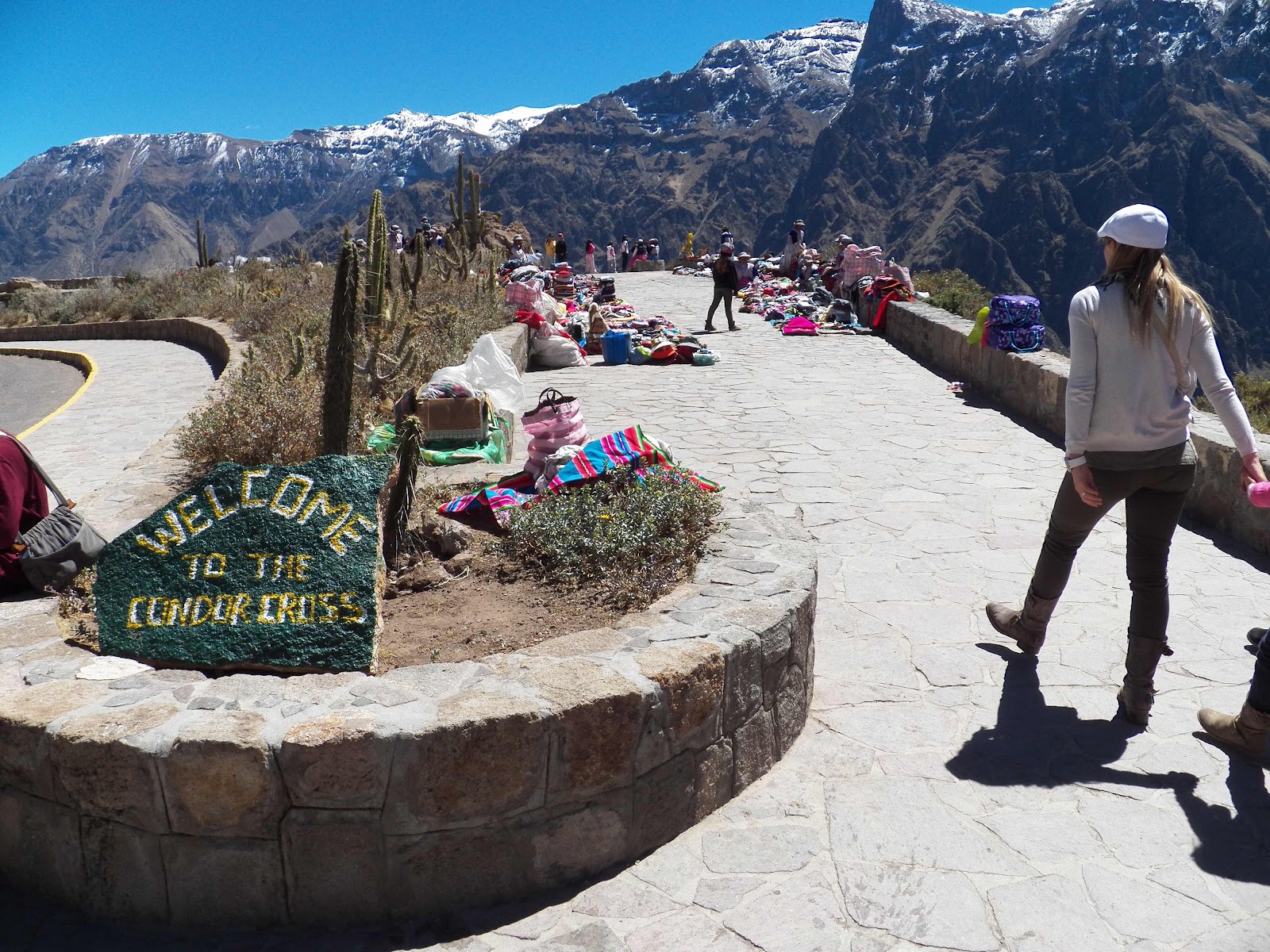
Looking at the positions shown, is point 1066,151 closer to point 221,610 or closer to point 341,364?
point 341,364

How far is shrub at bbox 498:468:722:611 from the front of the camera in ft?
13.0

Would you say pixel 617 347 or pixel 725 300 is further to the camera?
pixel 725 300

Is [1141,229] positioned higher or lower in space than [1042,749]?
higher

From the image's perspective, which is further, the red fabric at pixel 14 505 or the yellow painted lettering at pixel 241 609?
the red fabric at pixel 14 505

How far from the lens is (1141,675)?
3.62 meters

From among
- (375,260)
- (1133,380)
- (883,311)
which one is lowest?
(883,311)

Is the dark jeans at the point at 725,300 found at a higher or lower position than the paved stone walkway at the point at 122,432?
higher

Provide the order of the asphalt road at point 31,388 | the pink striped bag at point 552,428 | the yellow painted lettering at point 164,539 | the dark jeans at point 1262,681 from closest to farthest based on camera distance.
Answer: the dark jeans at point 1262,681, the yellow painted lettering at point 164,539, the pink striped bag at point 552,428, the asphalt road at point 31,388

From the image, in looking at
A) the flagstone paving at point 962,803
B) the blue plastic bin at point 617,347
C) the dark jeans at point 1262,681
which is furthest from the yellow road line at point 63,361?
the dark jeans at point 1262,681

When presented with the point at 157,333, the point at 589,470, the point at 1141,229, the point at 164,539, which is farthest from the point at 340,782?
the point at 157,333

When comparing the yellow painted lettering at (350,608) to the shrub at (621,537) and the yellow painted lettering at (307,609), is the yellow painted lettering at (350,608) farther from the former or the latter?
the shrub at (621,537)

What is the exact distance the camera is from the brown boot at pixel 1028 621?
4.08 meters

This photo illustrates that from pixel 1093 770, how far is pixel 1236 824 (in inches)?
17.4

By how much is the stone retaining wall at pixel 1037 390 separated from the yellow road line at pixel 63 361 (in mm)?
9537
